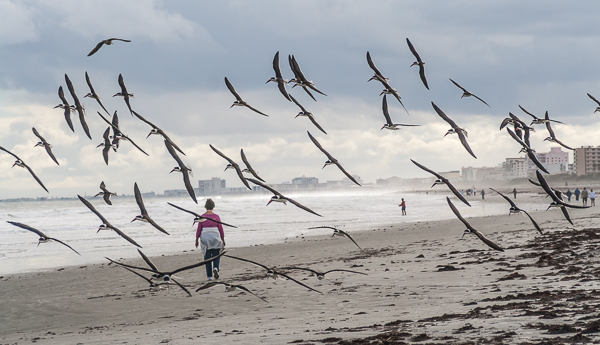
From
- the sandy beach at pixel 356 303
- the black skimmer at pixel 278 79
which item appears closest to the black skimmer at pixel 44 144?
the sandy beach at pixel 356 303

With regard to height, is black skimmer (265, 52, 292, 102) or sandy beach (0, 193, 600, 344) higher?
black skimmer (265, 52, 292, 102)

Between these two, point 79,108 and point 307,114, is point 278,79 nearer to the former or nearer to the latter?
point 307,114

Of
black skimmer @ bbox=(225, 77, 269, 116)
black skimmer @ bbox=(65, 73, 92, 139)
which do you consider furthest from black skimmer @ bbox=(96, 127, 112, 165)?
black skimmer @ bbox=(225, 77, 269, 116)

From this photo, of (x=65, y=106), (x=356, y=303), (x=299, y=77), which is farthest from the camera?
(x=65, y=106)

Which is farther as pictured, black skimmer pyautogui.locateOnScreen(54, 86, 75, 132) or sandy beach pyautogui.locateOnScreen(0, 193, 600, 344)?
black skimmer pyautogui.locateOnScreen(54, 86, 75, 132)

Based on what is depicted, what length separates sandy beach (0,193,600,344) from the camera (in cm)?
801

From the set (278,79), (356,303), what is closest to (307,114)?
(278,79)

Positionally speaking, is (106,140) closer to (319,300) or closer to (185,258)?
(319,300)

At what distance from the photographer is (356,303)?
11477 mm

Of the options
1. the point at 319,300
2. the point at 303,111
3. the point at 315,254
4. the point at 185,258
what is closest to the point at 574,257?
the point at 319,300

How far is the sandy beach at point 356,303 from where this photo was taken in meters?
8.01

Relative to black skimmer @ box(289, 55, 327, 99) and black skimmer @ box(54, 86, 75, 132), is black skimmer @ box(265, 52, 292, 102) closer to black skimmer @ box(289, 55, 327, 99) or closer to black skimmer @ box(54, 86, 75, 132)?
black skimmer @ box(289, 55, 327, 99)

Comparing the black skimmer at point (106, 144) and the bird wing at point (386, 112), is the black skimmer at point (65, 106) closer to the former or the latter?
the black skimmer at point (106, 144)

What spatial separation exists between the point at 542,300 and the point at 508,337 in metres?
2.60
